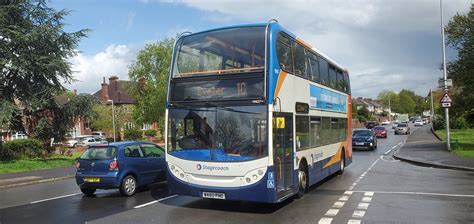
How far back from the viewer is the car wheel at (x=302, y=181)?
10.6m

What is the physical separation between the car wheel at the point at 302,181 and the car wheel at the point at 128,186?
4643 mm

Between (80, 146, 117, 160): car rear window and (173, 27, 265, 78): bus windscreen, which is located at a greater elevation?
(173, 27, 265, 78): bus windscreen

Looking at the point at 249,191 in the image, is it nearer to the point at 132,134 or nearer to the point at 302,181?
the point at 302,181

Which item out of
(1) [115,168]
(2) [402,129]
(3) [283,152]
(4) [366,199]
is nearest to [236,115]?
(3) [283,152]

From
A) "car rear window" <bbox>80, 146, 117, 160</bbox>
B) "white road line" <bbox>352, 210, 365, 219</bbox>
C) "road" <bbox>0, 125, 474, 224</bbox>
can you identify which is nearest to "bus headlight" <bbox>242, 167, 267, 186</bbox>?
"road" <bbox>0, 125, 474, 224</bbox>

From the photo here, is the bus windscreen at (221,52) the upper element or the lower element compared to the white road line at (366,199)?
upper

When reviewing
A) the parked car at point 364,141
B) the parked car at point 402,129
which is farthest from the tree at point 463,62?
the parked car at point 402,129

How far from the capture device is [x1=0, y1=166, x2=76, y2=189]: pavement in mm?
17127

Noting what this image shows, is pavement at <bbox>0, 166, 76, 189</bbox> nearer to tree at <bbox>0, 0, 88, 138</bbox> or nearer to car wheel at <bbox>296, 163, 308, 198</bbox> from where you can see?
tree at <bbox>0, 0, 88, 138</bbox>

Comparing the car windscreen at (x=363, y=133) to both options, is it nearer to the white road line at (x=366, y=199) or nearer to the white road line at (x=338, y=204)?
the white road line at (x=366, y=199)

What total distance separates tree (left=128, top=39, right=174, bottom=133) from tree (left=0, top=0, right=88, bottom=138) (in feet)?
101

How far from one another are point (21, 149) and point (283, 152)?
23731 mm

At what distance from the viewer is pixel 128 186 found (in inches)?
474

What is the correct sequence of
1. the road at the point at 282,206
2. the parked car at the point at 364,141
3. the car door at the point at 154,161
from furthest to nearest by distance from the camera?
the parked car at the point at 364,141, the car door at the point at 154,161, the road at the point at 282,206
